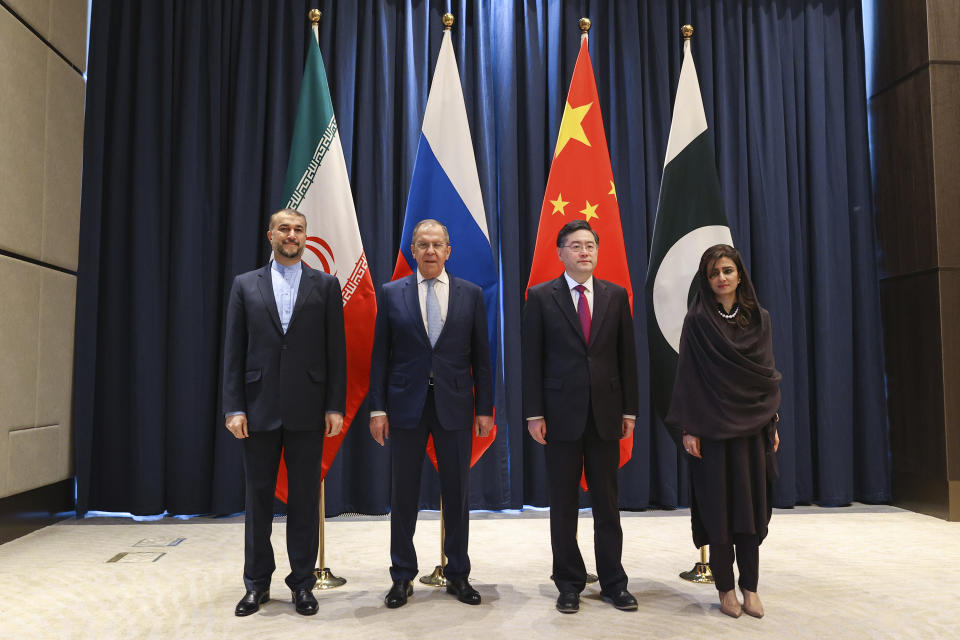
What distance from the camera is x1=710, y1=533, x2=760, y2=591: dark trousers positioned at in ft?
8.18

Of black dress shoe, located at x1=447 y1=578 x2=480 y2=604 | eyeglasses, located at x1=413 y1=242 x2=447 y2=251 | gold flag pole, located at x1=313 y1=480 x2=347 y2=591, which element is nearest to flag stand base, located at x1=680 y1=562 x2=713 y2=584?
black dress shoe, located at x1=447 y1=578 x2=480 y2=604

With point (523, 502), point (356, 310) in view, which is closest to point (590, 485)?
point (356, 310)

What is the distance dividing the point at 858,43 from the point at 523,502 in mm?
4274

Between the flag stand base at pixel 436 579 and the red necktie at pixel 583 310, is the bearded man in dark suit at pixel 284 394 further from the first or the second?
the red necktie at pixel 583 310

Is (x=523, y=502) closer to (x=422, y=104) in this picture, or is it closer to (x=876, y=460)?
(x=876, y=460)

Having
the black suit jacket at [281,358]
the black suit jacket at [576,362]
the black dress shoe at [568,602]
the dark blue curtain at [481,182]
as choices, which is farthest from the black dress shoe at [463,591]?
the dark blue curtain at [481,182]

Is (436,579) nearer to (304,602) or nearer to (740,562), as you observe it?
(304,602)

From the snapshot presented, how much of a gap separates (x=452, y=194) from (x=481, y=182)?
45.9 inches

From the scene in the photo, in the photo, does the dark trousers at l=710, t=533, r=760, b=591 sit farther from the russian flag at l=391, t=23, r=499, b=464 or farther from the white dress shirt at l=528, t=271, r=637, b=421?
the russian flag at l=391, t=23, r=499, b=464

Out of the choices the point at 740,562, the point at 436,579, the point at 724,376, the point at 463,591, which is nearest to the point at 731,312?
the point at 724,376

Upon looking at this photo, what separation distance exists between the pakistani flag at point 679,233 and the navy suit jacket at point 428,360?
987mm

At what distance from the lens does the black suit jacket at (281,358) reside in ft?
8.26

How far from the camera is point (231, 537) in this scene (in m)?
3.71

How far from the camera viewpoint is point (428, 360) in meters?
2.66
